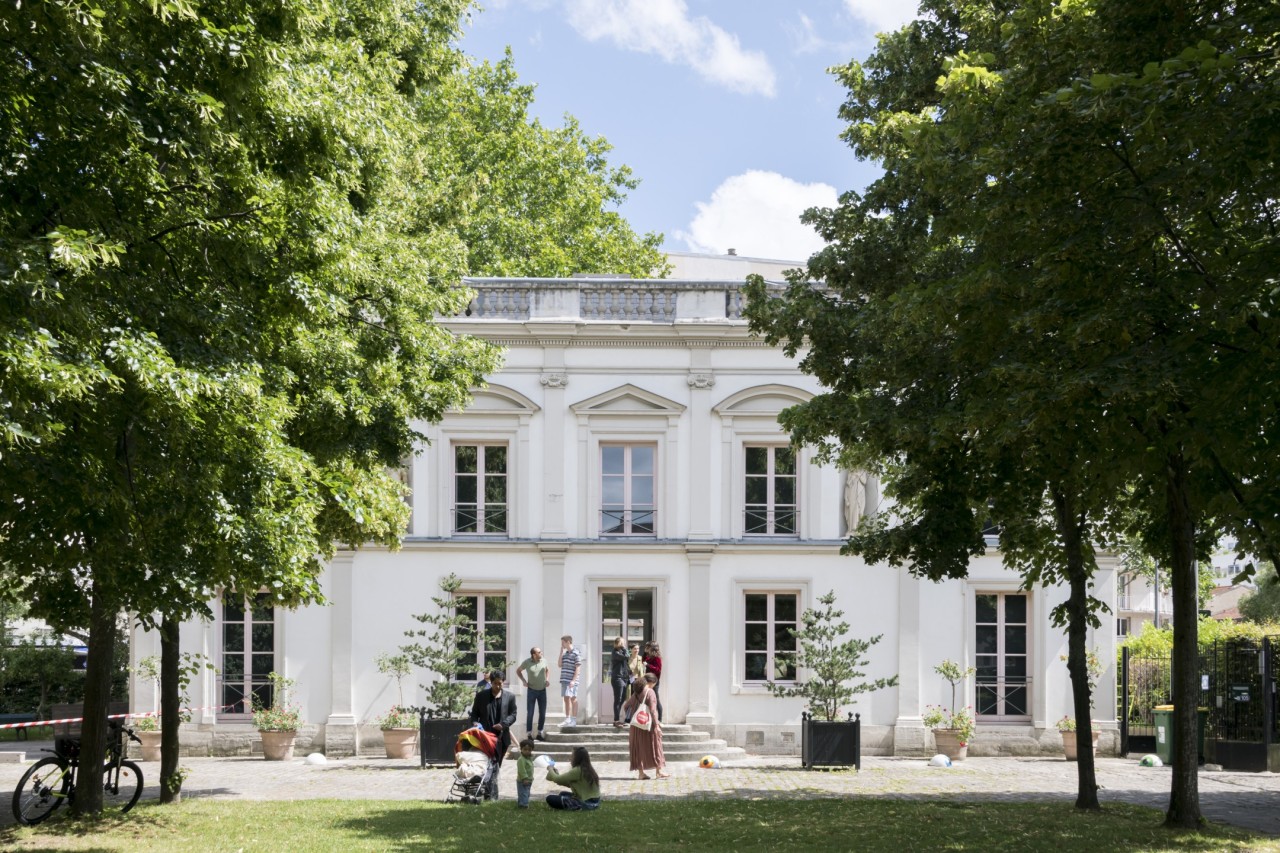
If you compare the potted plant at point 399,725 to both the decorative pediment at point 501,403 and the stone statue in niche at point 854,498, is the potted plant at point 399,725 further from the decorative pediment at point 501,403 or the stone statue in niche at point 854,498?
the stone statue in niche at point 854,498

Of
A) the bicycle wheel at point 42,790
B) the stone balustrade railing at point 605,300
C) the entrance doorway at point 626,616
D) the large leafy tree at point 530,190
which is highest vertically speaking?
the large leafy tree at point 530,190

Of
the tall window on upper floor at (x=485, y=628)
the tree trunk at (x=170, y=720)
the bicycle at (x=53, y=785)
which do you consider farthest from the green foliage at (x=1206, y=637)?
the bicycle at (x=53, y=785)

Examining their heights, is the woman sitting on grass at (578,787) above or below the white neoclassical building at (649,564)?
below

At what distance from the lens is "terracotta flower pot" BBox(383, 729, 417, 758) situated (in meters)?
23.1

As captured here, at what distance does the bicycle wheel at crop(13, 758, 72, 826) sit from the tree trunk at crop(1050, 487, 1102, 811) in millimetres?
10659

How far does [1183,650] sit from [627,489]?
43.0 feet

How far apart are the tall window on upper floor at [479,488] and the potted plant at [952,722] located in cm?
819

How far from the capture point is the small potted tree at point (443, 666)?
21625 millimetres

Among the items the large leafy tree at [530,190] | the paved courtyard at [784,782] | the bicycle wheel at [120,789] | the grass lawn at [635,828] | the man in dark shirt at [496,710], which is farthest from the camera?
the large leafy tree at [530,190]

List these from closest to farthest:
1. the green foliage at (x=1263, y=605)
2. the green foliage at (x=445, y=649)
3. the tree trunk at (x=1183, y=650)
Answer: the tree trunk at (x=1183, y=650) → the green foliage at (x=445, y=649) → the green foliage at (x=1263, y=605)

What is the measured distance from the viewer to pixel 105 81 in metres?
8.65

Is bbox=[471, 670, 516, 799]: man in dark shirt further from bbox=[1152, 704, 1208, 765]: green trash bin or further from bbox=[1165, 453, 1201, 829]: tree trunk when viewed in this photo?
bbox=[1152, 704, 1208, 765]: green trash bin

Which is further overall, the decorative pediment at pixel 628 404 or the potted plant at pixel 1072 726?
the decorative pediment at pixel 628 404

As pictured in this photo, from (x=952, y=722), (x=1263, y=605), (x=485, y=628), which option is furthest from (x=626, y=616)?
(x=1263, y=605)
